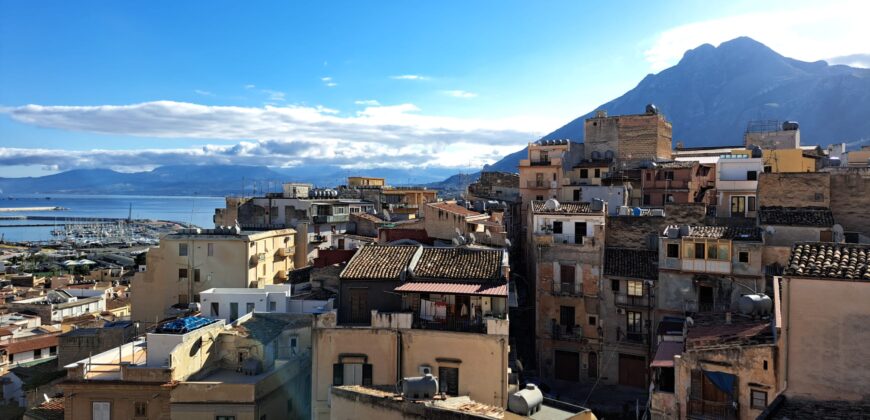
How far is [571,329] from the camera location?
34.3 m

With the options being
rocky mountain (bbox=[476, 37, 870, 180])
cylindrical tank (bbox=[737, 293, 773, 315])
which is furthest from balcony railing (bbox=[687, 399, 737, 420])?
rocky mountain (bbox=[476, 37, 870, 180])

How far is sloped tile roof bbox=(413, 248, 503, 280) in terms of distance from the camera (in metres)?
24.0

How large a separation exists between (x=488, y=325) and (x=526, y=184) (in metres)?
31.4

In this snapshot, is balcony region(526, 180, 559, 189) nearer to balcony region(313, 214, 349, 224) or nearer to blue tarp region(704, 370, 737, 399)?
Answer: balcony region(313, 214, 349, 224)

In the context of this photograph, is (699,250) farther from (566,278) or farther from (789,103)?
(789,103)

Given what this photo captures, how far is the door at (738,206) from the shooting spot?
1586 inches

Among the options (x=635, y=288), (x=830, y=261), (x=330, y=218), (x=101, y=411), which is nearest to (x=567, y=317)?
(x=635, y=288)

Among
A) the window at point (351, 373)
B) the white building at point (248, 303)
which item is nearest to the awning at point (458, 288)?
the window at point (351, 373)

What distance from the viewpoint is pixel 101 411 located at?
22234 millimetres

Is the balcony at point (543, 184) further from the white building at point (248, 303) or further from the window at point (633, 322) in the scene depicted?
the white building at point (248, 303)

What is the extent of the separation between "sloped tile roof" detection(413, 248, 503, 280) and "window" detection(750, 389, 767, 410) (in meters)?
9.59

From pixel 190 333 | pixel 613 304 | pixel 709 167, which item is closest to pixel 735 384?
pixel 613 304

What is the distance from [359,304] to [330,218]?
2939 centimetres

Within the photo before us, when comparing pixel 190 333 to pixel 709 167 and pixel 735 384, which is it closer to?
pixel 735 384
